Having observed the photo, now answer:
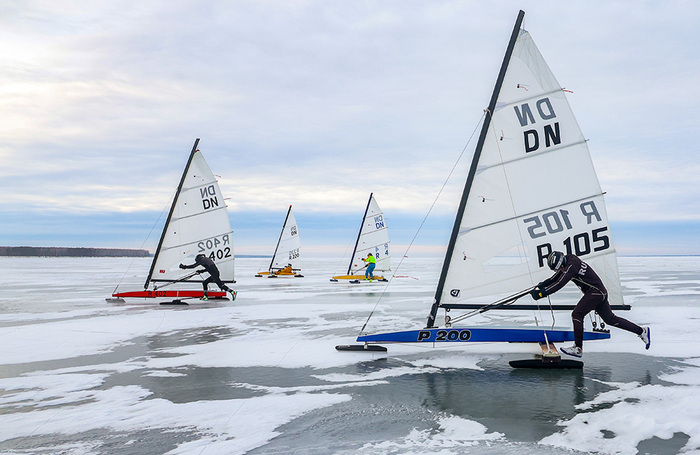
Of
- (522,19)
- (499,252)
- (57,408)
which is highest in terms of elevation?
(522,19)

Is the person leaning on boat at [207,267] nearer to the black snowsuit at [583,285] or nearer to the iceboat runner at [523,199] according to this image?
the iceboat runner at [523,199]

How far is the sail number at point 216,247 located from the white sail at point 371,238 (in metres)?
12.7

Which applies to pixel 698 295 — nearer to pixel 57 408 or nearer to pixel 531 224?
pixel 531 224

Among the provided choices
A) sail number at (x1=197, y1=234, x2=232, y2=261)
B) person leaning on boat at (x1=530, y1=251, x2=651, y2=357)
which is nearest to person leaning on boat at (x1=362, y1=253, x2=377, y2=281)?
sail number at (x1=197, y1=234, x2=232, y2=261)

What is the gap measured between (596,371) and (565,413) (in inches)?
86.0

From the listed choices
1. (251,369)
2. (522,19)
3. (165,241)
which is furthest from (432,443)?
(165,241)

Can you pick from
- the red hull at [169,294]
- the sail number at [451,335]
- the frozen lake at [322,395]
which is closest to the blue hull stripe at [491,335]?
the sail number at [451,335]

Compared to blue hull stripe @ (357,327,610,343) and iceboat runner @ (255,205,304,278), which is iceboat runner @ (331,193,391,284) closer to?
iceboat runner @ (255,205,304,278)

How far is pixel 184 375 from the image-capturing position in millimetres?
6668

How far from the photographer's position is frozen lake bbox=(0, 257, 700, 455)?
4.34 metres

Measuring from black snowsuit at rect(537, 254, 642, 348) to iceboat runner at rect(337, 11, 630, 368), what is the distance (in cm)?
60

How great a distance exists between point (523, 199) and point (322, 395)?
14.3 ft

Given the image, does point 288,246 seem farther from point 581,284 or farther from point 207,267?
point 581,284

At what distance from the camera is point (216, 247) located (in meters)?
17.6
